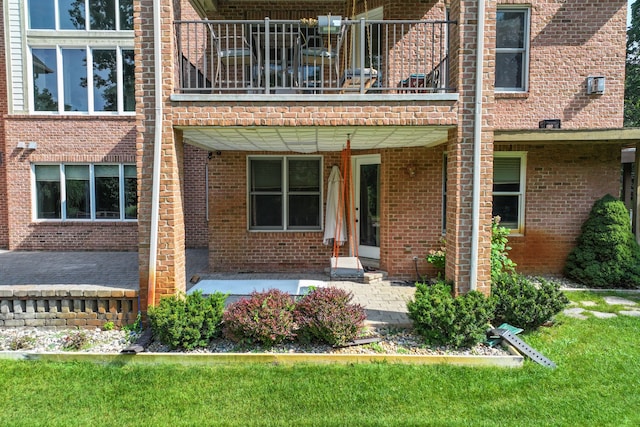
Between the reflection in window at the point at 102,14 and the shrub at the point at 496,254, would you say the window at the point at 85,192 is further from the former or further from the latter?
the shrub at the point at 496,254

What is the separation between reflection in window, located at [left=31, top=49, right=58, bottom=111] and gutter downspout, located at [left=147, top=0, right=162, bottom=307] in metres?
9.14

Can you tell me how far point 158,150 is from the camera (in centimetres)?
499

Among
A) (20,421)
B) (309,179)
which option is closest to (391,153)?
(309,179)

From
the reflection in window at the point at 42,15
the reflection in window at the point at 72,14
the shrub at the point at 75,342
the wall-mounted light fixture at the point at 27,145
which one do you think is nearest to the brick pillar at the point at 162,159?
the shrub at the point at 75,342

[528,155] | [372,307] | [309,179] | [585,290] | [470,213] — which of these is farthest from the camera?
[309,179]

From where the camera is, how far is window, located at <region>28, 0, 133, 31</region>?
37.7ft

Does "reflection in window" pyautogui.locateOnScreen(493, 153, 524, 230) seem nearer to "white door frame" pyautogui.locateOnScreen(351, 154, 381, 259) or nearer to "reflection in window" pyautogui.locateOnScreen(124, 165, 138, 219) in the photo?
"white door frame" pyautogui.locateOnScreen(351, 154, 381, 259)

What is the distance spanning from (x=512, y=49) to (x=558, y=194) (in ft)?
11.1

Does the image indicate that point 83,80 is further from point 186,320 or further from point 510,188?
point 510,188

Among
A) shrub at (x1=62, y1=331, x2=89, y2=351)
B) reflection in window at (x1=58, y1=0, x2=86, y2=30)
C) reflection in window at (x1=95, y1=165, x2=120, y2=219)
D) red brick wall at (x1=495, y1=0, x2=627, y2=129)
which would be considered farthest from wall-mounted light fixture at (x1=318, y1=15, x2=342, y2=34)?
reflection in window at (x1=58, y1=0, x2=86, y2=30)

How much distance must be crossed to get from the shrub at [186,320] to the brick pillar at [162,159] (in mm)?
371

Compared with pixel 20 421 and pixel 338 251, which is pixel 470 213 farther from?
pixel 20 421

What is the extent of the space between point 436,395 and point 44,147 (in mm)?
12871

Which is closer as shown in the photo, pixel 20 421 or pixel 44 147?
pixel 20 421
